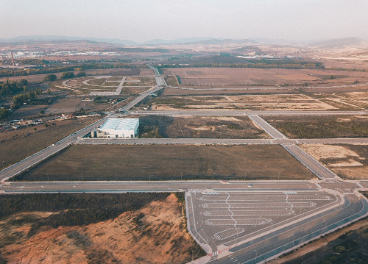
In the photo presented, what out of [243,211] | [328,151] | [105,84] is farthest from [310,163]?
[105,84]

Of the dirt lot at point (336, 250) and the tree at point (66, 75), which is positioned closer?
the dirt lot at point (336, 250)

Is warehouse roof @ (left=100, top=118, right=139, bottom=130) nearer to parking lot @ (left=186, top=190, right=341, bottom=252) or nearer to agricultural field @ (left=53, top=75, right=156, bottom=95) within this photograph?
parking lot @ (left=186, top=190, right=341, bottom=252)

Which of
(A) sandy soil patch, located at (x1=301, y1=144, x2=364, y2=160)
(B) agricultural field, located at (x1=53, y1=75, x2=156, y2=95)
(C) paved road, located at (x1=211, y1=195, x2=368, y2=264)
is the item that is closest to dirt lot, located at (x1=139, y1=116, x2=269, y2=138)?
(A) sandy soil patch, located at (x1=301, y1=144, x2=364, y2=160)

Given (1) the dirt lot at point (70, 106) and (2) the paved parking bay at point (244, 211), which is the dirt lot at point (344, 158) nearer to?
(2) the paved parking bay at point (244, 211)

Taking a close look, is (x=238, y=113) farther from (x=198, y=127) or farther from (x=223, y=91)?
(x=223, y=91)

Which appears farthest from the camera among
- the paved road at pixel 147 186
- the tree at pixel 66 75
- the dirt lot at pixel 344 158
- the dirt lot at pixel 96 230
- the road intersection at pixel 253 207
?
the tree at pixel 66 75

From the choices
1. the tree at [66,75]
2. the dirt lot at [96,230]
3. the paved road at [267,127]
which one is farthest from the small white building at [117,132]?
the tree at [66,75]

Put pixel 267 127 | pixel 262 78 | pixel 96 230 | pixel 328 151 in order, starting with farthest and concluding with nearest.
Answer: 1. pixel 262 78
2. pixel 267 127
3. pixel 328 151
4. pixel 96 230

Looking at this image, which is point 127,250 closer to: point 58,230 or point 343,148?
point 58,230
